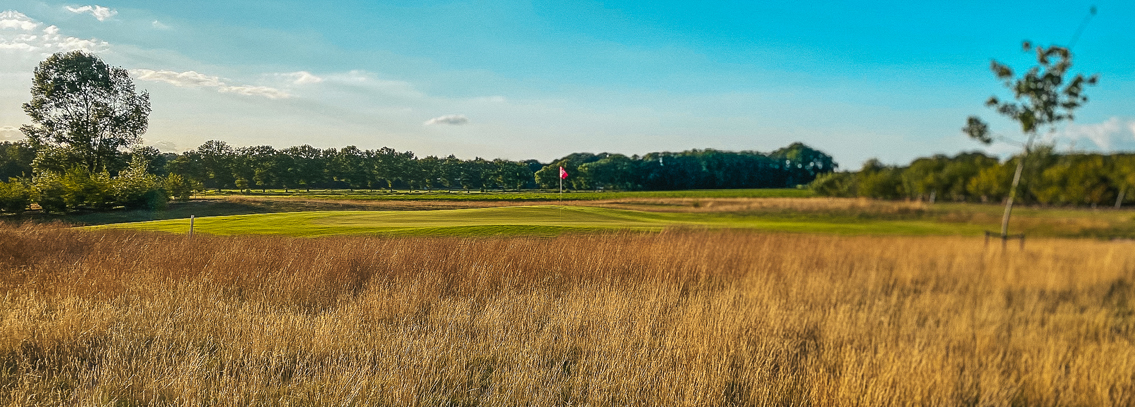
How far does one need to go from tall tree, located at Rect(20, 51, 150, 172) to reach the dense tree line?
2579cm

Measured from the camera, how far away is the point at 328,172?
35.3m

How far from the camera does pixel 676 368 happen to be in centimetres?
438

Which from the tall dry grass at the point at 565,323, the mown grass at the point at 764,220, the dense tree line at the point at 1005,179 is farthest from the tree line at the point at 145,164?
the tall dry grass at the point at 565,323

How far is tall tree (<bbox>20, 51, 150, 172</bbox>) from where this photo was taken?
753 inches

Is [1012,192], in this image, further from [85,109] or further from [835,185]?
[85,109]

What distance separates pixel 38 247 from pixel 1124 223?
16476 mm

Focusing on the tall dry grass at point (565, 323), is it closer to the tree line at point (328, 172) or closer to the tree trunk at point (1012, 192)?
the tree trunk at point (1012, 192)

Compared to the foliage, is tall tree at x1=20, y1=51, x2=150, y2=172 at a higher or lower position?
higher

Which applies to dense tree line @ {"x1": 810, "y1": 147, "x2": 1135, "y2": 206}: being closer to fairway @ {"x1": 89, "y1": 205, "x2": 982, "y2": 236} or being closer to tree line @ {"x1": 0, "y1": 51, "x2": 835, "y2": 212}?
fairway @ {"x1": 89, "y1": 205, "x2": 982, "y2": 236}

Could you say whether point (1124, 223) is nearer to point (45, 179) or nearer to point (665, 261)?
point (665, 261)

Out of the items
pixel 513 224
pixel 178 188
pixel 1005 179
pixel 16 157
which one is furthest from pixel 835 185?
A: pixel 16 157

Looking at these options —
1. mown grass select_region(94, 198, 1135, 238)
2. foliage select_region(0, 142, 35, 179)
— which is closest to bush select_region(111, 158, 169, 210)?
mown grass select_region(94, 198, 1135, 238)

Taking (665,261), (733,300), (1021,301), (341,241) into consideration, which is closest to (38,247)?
(341,241)

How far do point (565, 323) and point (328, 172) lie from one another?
115 feet
